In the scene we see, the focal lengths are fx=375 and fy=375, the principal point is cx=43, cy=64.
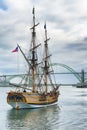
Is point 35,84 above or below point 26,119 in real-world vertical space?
above

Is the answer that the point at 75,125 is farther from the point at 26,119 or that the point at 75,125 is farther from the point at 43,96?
the point at 43,96

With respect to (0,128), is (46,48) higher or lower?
higher

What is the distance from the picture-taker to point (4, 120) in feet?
226

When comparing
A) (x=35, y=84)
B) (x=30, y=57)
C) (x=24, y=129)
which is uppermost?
(x=30, y=57)

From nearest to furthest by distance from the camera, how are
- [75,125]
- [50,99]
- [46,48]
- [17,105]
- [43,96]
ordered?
[75,125]
[17,105]
[43,96]
[50,99]
[46,48]

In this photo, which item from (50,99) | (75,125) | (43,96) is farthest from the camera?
(50,99)

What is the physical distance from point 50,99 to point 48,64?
16470 millimetres

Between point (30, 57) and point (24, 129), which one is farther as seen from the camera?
point (30, 57)

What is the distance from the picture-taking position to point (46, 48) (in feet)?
→ 383

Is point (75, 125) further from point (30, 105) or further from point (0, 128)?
point (30, 105)

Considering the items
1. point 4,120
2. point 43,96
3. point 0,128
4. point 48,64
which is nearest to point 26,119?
point 4,120

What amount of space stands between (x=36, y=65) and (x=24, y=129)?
44.0 meters

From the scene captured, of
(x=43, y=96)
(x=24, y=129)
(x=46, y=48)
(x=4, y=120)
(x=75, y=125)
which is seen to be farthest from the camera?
(x=46, y=48)

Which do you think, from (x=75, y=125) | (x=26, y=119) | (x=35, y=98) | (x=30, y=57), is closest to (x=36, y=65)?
(x=30, y=57)
